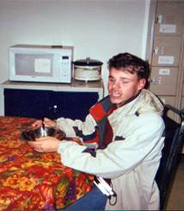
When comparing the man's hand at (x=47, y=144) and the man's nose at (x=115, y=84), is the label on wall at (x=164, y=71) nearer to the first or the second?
the man's nose at (x=115, y=84)

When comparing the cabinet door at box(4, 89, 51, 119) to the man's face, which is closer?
the man's face

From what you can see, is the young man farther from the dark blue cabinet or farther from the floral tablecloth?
the dark blue cabinet

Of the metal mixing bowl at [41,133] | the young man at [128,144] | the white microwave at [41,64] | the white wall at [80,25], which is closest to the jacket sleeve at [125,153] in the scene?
the young man at [128,144]

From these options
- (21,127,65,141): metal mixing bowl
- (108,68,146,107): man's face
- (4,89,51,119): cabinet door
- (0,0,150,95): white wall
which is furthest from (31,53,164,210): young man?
(0,0,150,95): white wall

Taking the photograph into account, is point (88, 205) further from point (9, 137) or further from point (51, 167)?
point (9, 137)

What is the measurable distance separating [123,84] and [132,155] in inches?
Result: 11.3

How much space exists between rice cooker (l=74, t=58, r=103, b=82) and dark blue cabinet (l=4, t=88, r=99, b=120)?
194 mm

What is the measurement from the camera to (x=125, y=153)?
3.05 ft

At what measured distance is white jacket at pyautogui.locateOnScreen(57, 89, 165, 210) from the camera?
93 centimetres

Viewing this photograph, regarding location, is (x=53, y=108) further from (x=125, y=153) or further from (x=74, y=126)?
(x=125, y=153)

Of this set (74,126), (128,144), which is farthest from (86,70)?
(128,144)

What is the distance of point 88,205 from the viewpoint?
38.9 inches

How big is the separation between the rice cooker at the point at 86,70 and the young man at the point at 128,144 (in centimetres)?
130

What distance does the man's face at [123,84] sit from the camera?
41.3 inches
